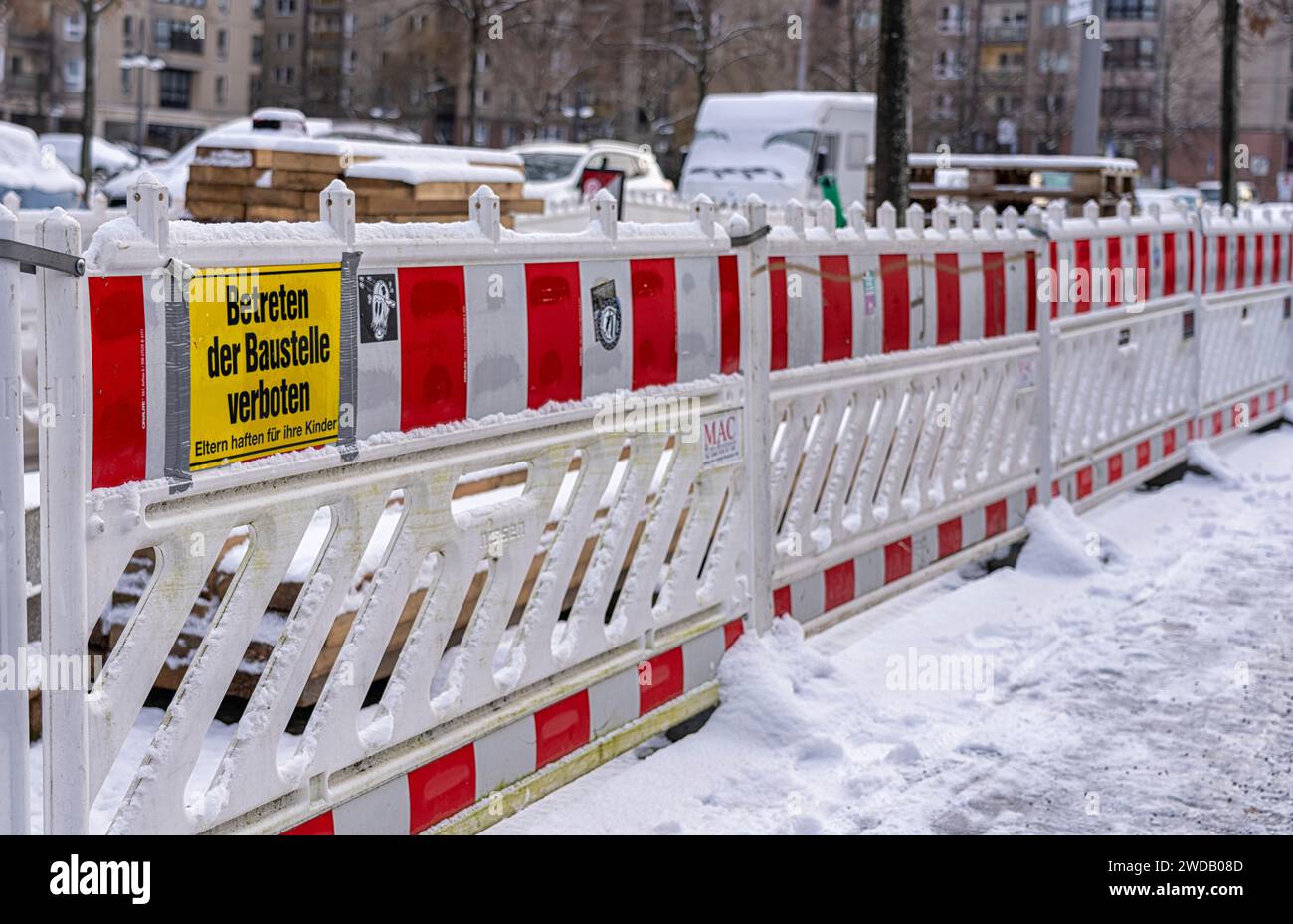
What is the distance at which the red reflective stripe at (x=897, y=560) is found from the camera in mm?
7875

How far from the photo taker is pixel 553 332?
521cm

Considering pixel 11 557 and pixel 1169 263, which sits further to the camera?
pixel 1169 263

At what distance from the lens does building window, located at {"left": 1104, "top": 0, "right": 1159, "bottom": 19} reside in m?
79.9

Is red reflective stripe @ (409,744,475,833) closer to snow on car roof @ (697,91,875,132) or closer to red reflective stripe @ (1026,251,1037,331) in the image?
red reflective stripe @ (1026,251,1037,331)

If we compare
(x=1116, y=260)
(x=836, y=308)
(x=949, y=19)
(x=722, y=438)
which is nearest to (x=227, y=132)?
(x=1116, y=260)

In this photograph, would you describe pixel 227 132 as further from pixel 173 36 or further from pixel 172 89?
pixel 172 89

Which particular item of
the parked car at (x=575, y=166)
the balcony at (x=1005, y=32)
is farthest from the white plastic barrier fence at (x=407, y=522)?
the balcony at (x=1005, y=32)

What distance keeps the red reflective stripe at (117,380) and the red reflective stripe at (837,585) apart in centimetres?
402

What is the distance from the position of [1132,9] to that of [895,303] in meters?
79.7

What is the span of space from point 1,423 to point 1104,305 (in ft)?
26.7

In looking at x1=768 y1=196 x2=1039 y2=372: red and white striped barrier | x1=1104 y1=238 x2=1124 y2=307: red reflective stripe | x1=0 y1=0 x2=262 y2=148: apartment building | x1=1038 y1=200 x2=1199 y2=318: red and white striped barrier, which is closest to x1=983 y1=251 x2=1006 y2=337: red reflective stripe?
x1=768 y1=196 x2=1039 y2=372: red and white striped barrier

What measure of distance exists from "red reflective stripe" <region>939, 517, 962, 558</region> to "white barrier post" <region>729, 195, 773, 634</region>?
2008 millimetres

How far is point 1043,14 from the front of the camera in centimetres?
7956
